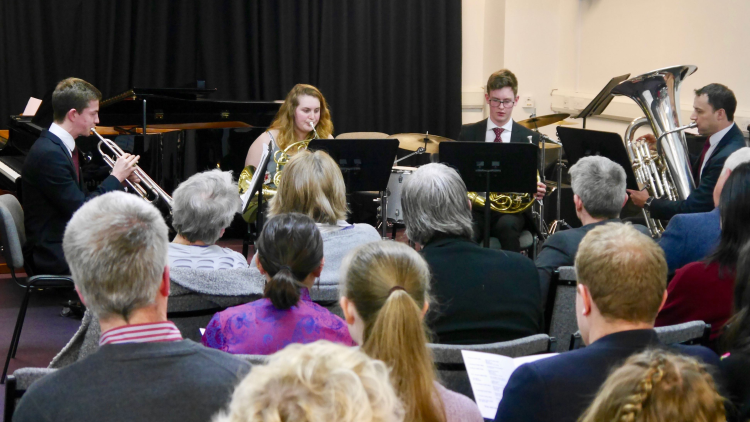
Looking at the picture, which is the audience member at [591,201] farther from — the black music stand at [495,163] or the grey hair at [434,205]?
the black music stand at [495,163]

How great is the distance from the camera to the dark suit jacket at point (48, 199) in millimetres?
3580

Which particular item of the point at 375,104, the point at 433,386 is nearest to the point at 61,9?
the point at 375,104

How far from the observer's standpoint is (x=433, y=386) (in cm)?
132

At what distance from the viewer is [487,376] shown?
1.60m

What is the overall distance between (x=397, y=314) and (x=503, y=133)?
342 centimetres

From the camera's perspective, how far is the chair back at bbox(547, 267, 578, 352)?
2417mm

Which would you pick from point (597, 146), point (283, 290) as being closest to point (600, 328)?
point (283, 290)

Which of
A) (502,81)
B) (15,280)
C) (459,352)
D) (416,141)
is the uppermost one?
(502,81)

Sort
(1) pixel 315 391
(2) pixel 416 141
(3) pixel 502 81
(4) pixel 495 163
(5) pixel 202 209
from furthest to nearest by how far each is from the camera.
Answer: (2) pixel 416 141 < (3) pixel 502 81 < (4) pixel 495 163 < (5) pixel 202 209 < (1) pixel 315 391

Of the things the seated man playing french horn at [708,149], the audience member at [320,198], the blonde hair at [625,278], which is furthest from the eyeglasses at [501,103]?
the blonde hair at [625,278]

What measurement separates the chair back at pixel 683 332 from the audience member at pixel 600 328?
0.72ft

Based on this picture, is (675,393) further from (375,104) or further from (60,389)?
(375,104)

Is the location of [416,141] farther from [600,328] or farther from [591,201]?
[600,328]

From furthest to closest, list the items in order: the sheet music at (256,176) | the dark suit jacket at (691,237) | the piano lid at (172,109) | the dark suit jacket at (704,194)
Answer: the piano lid at (172,109) < the dark suit jacket at (704,194) < the sheet music at (256,176) < the dark suit jacket at (691,237)
